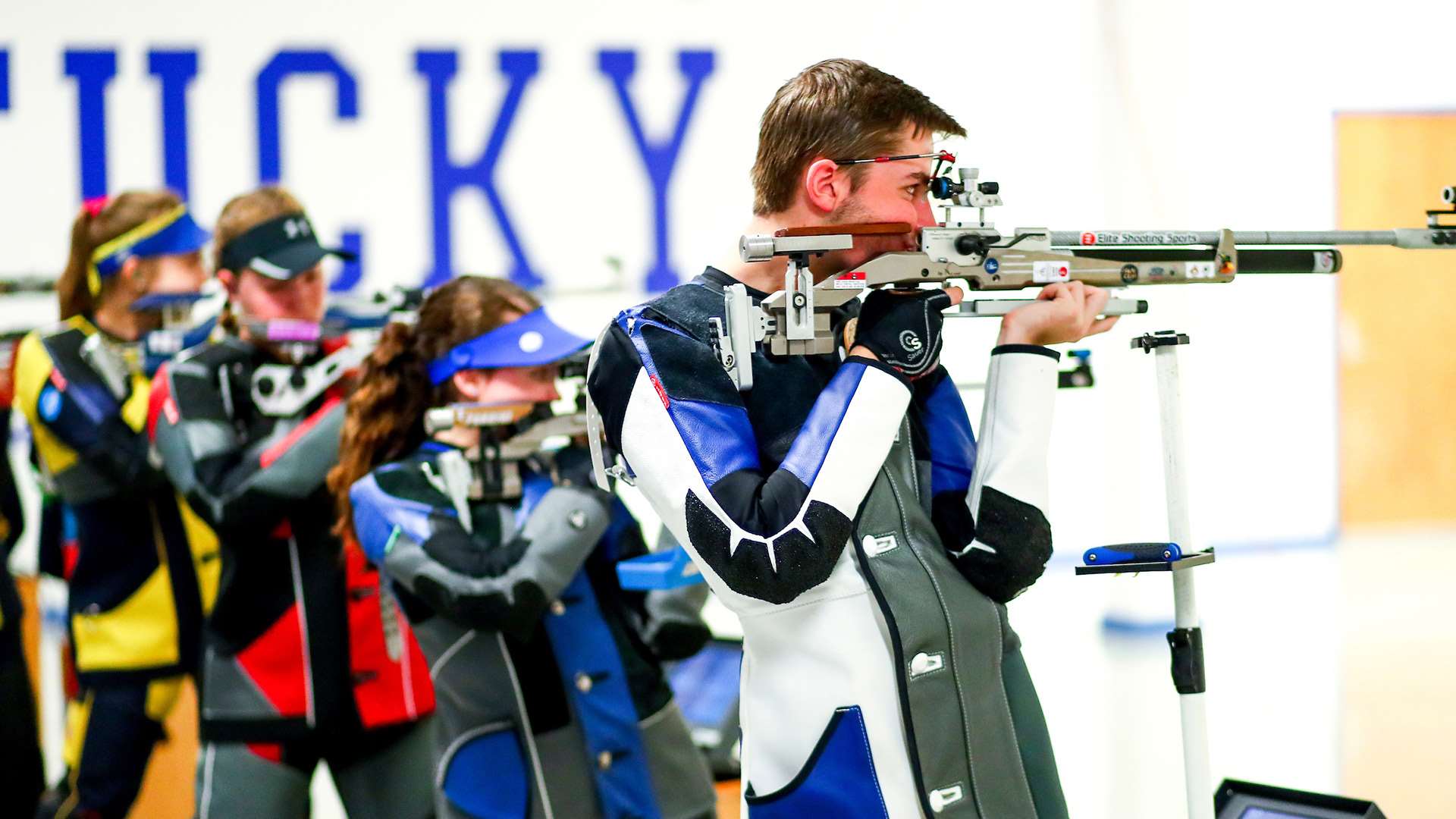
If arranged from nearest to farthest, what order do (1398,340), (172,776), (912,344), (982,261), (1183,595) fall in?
(912,344), (982,261), (1183,595), (172,776), (1398,340)

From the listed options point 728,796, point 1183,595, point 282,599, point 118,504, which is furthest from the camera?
point 728,796

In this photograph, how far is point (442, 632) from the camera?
2.35m

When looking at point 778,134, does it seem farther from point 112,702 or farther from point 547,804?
point 112,702

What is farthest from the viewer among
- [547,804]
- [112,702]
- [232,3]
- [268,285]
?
[232,3]

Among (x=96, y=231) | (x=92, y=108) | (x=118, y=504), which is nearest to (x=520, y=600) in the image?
(x=118, y=504)

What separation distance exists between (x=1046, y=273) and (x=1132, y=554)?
34 centimetres

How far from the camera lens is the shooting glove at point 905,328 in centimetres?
155

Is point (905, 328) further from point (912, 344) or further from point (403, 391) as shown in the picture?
point (403, 391)

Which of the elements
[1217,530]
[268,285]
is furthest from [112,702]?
[1217,530]

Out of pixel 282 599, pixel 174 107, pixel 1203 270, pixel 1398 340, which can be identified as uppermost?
pixel 174 107

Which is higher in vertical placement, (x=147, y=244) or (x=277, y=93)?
(x=277, y=93)

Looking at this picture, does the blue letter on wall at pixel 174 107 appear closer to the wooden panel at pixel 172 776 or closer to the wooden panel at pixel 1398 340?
the wooden panel at pixel 172 776

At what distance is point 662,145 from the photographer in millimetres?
5652

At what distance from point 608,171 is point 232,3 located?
1.47m
